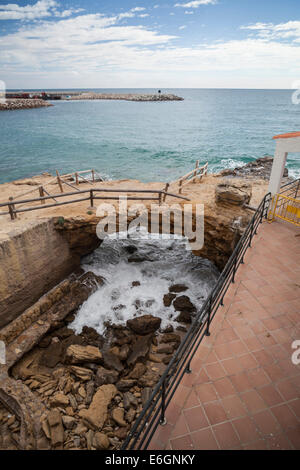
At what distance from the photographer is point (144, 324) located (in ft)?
29.7

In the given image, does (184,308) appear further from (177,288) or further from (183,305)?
(177,288)

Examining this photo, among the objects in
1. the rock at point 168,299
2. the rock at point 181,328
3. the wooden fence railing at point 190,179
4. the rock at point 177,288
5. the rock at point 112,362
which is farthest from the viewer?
the wooden fence railing at point 190,179

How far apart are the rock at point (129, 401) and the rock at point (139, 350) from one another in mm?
1017

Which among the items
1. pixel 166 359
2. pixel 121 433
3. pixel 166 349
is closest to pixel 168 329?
pixel 166 349

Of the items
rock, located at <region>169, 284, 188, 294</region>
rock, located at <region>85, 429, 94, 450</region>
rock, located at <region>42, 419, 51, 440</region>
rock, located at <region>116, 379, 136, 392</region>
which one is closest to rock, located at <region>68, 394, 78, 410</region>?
rock, located at <region>42, 419, 51, 440</region>

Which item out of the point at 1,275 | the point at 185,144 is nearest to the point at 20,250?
the point at 1,275

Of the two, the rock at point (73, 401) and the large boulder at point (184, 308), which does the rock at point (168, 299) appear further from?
the rock at point (73, 401)

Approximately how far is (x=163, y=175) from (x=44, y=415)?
71.5ft

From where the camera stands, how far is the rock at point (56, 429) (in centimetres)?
599

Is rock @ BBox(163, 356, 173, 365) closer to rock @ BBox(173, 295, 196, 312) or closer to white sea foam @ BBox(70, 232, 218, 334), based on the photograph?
white sea foam @ BBox(70, 232, 218, 334)

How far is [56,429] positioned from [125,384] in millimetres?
1949

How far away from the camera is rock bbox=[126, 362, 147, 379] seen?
756cm

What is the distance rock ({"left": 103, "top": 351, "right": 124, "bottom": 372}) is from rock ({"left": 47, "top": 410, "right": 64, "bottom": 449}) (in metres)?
1.78

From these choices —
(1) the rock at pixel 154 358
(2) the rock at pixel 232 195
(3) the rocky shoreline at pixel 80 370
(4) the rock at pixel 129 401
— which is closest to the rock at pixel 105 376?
(3) the rocky shoreline at pixel 80 370
